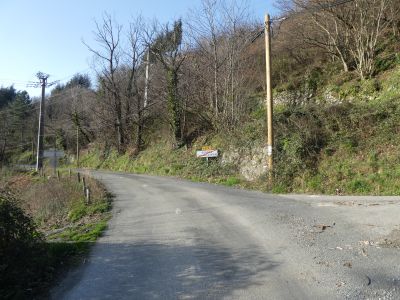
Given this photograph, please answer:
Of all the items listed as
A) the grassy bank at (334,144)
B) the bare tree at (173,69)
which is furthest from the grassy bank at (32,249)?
the bare tree at (173,69)

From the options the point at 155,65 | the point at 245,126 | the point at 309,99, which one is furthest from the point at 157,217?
the point at 155,65

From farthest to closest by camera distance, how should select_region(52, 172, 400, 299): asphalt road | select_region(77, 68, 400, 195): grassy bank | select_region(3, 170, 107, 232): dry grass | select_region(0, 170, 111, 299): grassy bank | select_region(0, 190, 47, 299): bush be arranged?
select_region(77, 68, 400, 195): grassy bank < select_region(3, 170, 107, 232): dry grass < select_region(0, 170, 111, 299): grassy bank < select_region(0, 190, 47, 299): bush < select_region(52, 172, 400, 299): asphalt road

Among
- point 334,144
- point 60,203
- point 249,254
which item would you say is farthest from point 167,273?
point 334,144

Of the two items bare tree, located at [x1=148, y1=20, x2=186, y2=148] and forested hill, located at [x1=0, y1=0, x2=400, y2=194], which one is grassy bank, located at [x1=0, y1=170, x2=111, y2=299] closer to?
forested hill, located at [x1=0, y1=0, x2=400, y2=194]

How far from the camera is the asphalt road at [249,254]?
6.38 metres

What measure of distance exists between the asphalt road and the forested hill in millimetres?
4503

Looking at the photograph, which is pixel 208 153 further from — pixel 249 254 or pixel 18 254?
pixel 18 254

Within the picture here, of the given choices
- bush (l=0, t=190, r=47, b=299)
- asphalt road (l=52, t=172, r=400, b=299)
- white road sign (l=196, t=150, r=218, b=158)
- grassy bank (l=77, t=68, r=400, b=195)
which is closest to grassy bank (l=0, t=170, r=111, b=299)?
bush (l=0, t=190, r=47, b=299)

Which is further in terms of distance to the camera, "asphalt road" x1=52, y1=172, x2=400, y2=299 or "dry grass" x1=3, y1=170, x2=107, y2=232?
"dry grass" x1=3, y1=170, x2=107, y2=232

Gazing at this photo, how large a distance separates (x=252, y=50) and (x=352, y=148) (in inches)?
698

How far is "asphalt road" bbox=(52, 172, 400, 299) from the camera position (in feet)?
20.9

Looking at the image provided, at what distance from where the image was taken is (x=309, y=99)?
2708 centimetres

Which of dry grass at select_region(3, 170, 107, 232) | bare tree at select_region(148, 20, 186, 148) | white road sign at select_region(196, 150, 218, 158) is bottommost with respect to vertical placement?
dry grass at select_region(3, 170, 107, 232)

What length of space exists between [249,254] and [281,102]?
21775 mm
